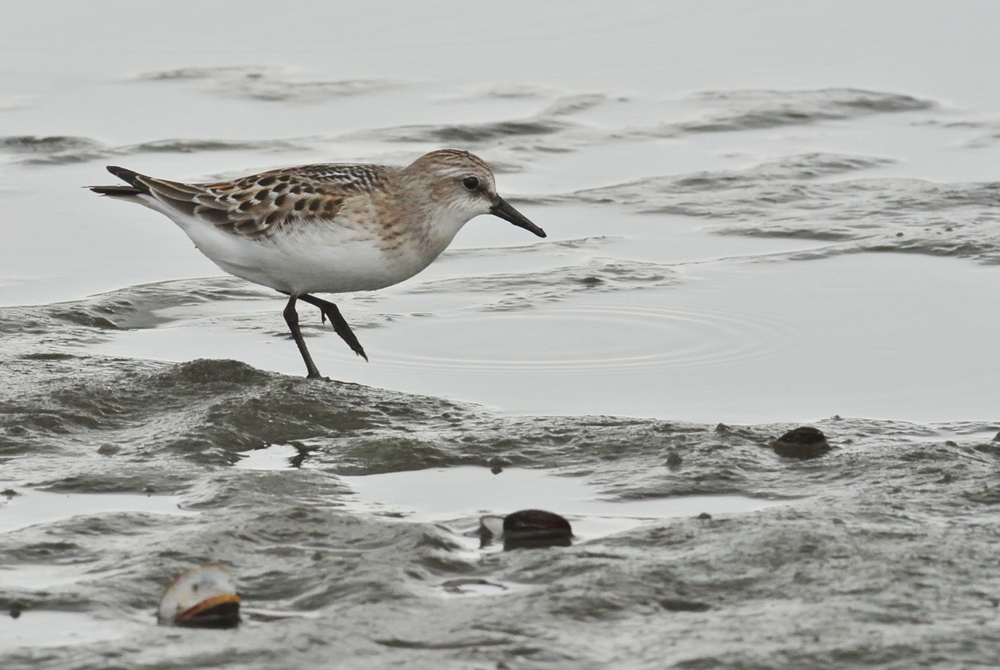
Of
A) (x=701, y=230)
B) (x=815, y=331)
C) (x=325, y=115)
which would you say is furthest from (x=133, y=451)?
(x=325, y=115)

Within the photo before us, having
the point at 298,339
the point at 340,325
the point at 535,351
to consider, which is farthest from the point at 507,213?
the point at 298,339

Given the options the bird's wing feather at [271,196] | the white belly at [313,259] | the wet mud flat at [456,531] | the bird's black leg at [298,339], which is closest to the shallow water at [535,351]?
the wet mud flat at [456,531]

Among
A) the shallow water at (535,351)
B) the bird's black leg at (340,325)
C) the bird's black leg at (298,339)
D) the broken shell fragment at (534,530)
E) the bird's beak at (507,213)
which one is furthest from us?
the bird's beak at (507,213)

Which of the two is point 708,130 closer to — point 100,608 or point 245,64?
point 245,64

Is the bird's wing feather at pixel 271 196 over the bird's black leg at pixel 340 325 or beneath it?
over

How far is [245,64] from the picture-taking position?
47.4ft

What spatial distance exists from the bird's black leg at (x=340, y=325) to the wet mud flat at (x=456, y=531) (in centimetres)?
73

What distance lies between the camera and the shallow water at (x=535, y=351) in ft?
14.7

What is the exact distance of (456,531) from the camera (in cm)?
527

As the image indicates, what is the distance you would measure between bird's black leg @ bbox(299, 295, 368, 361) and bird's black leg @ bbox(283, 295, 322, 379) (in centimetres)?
11

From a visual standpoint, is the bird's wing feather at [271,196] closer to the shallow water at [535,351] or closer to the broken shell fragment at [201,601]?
the shallow water at [535,351]

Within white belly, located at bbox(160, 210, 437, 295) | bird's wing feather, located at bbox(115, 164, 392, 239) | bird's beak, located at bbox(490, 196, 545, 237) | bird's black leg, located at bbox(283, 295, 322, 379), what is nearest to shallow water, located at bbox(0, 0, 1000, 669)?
bird's black leg, located at bbox(283, 295, 322, 379)

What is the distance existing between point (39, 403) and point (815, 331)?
401cm

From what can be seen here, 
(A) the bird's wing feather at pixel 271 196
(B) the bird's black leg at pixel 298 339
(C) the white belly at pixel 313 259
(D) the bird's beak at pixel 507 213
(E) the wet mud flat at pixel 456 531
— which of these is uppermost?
(A) the bird's wing feather at pixel 271 196
